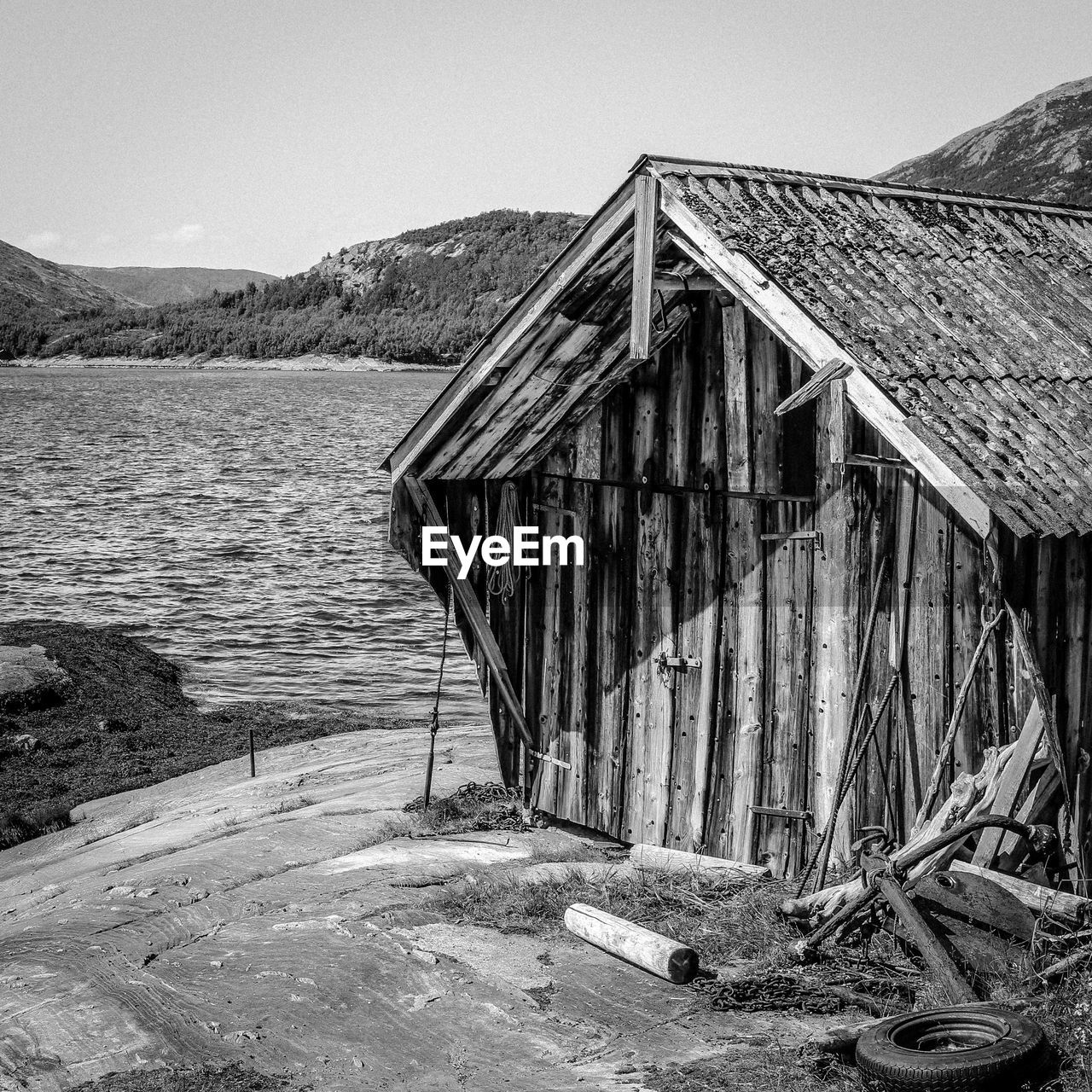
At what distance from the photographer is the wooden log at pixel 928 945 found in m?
6.62

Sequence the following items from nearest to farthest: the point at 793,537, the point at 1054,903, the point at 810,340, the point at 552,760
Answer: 1. the point at 1054,903
2. the point at 810,340
3. the point at 793,537
4. the point at 552,760

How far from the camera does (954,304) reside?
884cm

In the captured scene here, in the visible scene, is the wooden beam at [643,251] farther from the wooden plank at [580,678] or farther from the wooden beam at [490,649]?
the wooden beam at [490,649]

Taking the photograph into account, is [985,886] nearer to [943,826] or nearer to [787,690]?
[943,826]

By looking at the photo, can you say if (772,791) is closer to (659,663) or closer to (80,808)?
(659,663)

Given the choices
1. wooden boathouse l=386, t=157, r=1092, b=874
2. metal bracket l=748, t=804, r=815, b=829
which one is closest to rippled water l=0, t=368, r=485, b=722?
wooden boathouse l=386, t=157, r=1092, b=874

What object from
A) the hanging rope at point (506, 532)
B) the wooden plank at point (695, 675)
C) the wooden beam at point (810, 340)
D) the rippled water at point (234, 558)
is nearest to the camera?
the wooden beam at point (810, 340)

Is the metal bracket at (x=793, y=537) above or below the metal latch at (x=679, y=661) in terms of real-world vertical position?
above

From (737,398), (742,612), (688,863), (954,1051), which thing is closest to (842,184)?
(737,398)

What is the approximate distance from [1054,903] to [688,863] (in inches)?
130

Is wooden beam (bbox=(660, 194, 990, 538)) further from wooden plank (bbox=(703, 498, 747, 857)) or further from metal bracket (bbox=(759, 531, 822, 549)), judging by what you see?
wooden plank (bbox=(703, 498, 747, 857))

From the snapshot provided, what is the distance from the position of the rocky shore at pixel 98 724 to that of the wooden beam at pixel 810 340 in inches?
452

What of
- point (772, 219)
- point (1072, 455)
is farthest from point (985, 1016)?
point (772, 219)

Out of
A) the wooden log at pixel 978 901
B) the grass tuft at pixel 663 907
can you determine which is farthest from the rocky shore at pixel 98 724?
the wooden log at pixel 978 901
